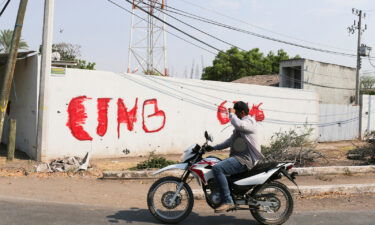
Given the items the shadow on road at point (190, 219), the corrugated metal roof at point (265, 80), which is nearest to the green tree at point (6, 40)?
the corrugated metal roof at point (265, 80)

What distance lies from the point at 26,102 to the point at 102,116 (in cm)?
241

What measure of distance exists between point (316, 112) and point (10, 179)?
1607cm

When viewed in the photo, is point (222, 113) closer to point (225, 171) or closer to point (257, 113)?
point (257, 113)

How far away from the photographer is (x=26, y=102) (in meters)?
12.3

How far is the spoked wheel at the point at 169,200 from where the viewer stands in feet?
17.4

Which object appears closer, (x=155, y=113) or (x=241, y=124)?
(x=241, y=124)

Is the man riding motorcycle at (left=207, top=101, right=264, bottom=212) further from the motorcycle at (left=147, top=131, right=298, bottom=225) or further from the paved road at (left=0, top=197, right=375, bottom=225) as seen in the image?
the paved road at (left=0, top=197, right=375, bottom=225)

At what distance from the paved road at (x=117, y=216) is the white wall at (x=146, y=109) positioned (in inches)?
193

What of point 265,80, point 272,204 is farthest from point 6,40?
point 272,204

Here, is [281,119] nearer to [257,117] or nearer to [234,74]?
[257,117]

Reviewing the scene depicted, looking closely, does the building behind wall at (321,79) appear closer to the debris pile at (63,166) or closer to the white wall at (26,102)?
the white wall at (26,102)

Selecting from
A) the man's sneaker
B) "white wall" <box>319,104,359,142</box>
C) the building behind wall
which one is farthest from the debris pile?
the building behind wall

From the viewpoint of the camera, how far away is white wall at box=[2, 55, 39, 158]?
37.9 ft

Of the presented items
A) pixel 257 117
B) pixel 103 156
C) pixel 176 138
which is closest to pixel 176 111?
pixel 176 138
